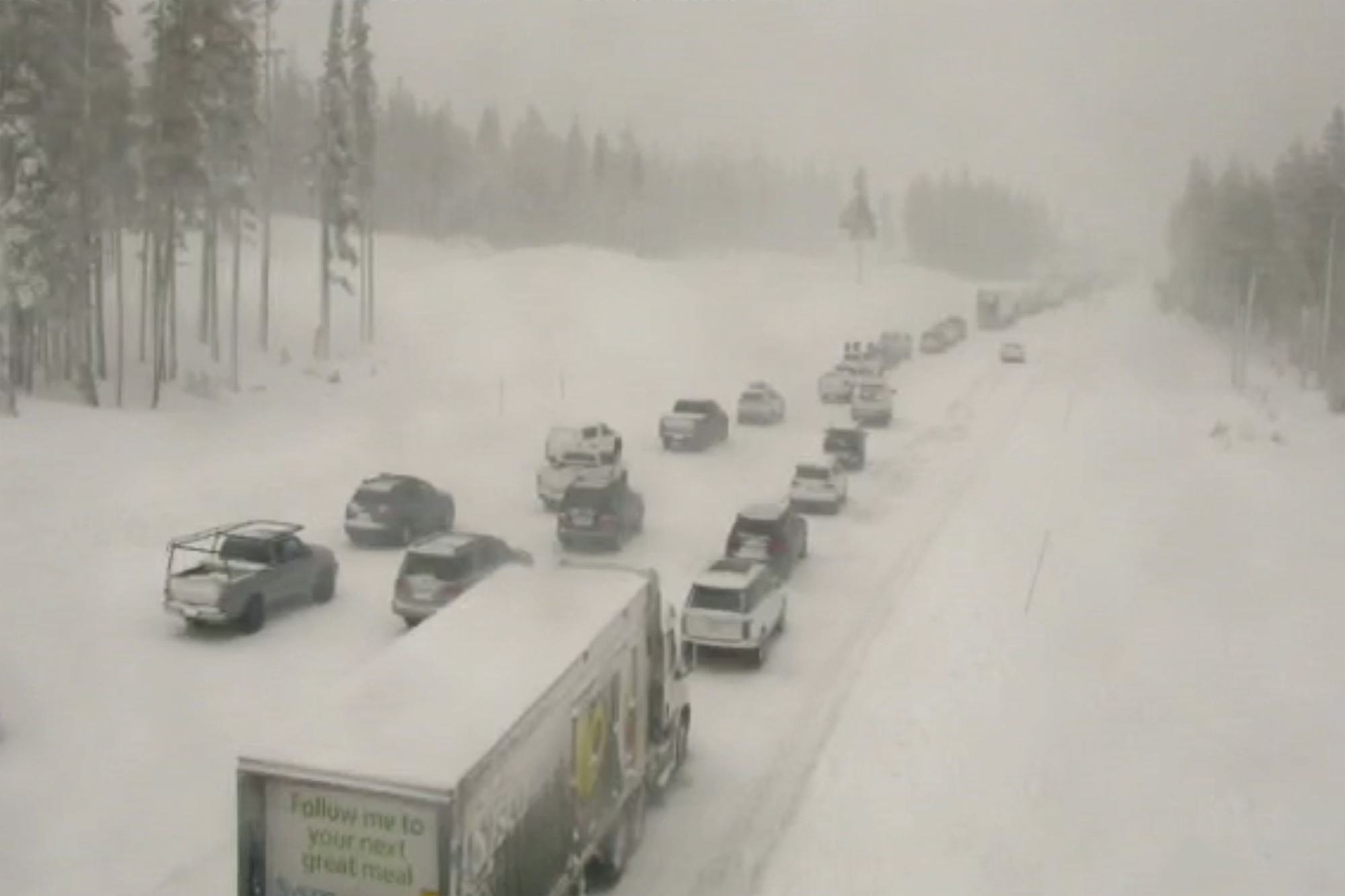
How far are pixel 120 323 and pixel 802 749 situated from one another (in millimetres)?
38867

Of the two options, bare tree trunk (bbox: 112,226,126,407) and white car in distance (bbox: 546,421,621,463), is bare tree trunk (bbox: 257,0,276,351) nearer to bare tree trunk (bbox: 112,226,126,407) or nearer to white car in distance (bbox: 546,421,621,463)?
bare tree trunk (bbox: 112,226,126,407)

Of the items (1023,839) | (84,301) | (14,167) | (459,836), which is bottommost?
(1023,839)

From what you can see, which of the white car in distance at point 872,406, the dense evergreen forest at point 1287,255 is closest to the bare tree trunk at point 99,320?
the white car in distance at point 872,406

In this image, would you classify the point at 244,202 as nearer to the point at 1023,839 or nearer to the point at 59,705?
the point at 59,705

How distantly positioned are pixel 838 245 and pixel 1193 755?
17694cm

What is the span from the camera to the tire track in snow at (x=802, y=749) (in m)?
14.8

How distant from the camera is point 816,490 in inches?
1389

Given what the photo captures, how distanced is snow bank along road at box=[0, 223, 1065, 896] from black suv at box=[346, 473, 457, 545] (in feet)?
4.01

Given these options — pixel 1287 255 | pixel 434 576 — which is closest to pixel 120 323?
pixel 434 576

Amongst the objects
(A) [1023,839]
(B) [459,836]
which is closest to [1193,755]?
(A) [1023,839]

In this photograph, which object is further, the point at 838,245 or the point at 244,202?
the point at 838,245

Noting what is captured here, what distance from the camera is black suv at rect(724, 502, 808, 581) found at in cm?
2722

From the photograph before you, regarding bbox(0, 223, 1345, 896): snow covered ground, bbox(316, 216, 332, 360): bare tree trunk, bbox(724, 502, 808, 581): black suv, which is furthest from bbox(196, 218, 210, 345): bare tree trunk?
bbox(724, 502, 808, 581): black suv

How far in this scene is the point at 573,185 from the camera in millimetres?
142000
